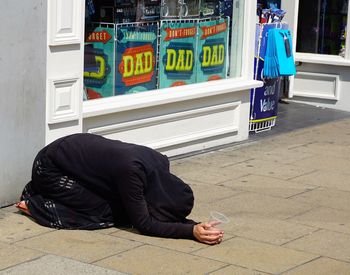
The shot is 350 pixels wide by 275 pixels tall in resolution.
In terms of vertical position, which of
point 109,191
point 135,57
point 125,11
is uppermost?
point 125,11

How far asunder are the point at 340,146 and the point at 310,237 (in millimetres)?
3439

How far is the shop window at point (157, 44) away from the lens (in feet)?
26.9

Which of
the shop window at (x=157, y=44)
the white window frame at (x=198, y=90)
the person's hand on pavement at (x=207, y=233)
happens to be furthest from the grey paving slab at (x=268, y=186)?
the person's hand on pavement at (x=207, y=233)

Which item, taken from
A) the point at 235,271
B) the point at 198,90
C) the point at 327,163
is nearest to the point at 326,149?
the point at 327,163

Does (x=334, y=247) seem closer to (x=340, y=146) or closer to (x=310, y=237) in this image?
(x=310, y=237)

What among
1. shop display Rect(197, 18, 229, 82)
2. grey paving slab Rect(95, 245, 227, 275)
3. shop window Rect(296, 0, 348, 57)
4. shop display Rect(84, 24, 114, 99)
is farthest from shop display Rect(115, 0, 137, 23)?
shop window Rect(296, 0, 348, 57)

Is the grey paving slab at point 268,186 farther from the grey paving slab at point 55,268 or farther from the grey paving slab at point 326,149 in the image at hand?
the grey paving slab at point 55,268

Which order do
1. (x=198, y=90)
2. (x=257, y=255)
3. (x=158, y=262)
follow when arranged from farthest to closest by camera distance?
(x=198, y=90) < (x=257, y=255) < (x=158, y=262)

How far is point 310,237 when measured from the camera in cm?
643

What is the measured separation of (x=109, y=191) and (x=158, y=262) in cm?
72

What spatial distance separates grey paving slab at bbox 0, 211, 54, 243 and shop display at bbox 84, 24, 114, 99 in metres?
1.77

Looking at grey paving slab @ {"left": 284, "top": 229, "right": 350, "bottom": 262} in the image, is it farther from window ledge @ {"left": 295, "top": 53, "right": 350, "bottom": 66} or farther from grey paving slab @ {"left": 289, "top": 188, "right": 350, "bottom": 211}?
window ledge @ {"left": 295, "top": 53, "right": 350, "bottom": 66}

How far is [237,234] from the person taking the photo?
21.1 ft

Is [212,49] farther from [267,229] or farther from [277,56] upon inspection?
[267,229]
